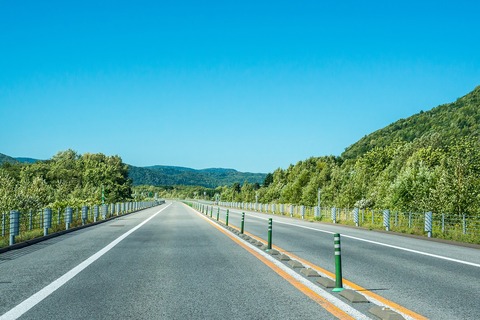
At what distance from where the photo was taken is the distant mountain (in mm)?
84750

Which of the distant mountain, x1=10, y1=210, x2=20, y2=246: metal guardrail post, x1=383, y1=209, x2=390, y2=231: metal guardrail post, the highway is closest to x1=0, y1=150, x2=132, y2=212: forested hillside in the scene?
the distant mountain

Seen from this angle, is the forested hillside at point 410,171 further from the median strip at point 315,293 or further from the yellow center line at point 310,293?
the yellow center line at point 310,293

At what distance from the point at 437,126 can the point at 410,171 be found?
5369cm

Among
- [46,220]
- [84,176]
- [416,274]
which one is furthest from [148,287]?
[84,176]

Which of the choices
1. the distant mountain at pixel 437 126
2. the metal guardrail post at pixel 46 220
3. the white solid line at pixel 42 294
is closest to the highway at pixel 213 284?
the white solid line at pixel 42 294

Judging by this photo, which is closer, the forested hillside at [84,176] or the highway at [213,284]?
the highway at [213,284]

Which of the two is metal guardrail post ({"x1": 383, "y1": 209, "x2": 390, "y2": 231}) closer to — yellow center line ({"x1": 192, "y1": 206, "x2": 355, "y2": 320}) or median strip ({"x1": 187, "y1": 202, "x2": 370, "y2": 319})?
median strip ({"x1": 187, "y1": 202, "x2": 370, "y2": 319})

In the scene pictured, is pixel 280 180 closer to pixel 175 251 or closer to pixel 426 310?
pixel 175 251

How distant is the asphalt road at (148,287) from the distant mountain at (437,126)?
71581mm

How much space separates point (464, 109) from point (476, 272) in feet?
300

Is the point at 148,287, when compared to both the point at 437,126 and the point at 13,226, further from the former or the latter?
the point at 437,126

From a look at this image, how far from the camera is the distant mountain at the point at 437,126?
278 feet

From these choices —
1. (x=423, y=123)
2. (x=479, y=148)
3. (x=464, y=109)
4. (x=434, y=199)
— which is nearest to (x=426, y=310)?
(x=434, y=199)

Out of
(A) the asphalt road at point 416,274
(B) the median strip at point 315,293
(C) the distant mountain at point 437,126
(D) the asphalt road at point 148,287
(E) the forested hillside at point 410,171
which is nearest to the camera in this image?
(B) the median strip at point 315,293
